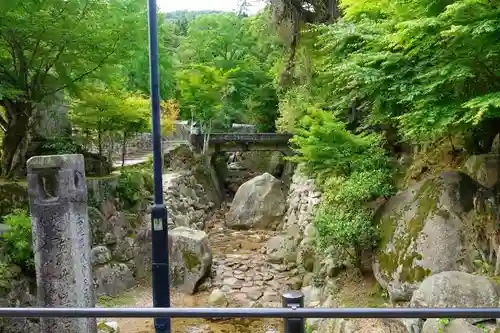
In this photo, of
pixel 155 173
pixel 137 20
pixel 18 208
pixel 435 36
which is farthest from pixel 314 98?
pixel 155 173

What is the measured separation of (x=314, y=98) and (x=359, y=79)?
6067 mm

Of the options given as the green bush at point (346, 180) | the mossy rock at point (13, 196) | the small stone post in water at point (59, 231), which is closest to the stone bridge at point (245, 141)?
the green bush at point (346, 180)

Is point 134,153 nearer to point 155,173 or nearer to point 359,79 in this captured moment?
point 359,79

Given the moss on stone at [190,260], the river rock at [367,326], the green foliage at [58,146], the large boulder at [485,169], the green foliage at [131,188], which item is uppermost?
the green foliage at [58,146]

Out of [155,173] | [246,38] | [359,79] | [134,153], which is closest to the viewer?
[155,173]

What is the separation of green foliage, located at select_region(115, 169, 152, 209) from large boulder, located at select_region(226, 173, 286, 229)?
169 inches

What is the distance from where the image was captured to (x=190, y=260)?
31.9ft

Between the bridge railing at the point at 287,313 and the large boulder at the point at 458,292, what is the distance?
3.43 meters

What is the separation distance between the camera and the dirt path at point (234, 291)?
764 cm

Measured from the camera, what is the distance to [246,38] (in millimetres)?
23828

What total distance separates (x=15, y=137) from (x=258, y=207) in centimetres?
837

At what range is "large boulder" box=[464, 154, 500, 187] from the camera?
5629 millimetres

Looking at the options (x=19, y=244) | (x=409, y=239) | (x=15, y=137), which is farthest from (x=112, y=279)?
(x=409, y=239)

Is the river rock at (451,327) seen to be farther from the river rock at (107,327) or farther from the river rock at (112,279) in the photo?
the river rock at (112,279)
